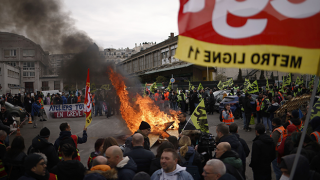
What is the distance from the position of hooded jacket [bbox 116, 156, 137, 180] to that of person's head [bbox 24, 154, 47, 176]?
1.06 meters

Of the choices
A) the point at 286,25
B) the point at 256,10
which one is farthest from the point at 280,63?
the point at 256,10

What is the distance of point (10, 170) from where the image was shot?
4238 millimetres

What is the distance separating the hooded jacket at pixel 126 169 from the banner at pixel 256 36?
1.88 metres

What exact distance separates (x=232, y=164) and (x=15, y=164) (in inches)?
150

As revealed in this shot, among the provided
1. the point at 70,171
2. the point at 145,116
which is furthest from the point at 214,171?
the point at 145,116

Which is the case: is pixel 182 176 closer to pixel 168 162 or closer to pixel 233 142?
pixel 168 162

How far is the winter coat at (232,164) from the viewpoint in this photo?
11.1 ft

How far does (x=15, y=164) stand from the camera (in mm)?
4156

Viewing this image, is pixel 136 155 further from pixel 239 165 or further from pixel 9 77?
pixel 9 77

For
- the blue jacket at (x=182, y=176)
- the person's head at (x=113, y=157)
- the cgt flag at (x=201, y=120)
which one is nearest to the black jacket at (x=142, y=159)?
the person's head at (x=113, y=157)

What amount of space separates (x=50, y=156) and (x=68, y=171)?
Answer: 128cm

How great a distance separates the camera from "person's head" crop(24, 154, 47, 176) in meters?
3.16

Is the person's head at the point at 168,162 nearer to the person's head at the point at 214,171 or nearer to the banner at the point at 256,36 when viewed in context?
the person's head at the point at 214,171

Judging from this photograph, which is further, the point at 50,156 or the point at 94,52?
the point at 94,52
